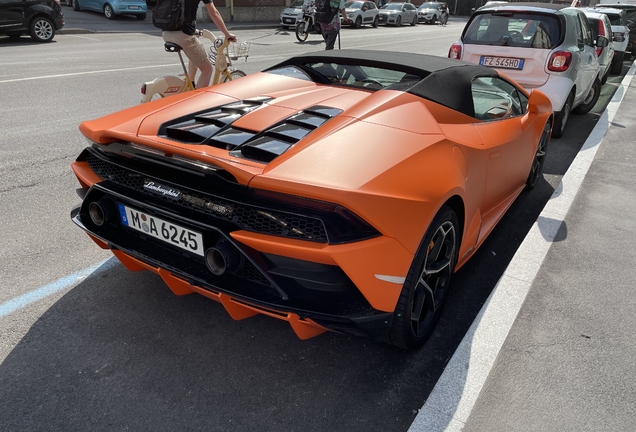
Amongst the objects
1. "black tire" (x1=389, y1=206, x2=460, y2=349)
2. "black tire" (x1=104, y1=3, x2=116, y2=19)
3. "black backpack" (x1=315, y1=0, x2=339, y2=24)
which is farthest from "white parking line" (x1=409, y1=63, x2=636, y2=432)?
"black tire" (x1=104, y1=3, x2=116, y2=19)

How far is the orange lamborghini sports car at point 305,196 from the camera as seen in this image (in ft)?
6.77

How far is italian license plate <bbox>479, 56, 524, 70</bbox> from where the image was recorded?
6.86 metres

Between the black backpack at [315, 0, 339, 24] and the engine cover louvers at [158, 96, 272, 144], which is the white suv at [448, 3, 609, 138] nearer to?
the black backpack at [315, 0, 339, 24]

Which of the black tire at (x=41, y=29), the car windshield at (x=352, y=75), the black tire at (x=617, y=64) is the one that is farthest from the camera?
the black tire at (x=41, y=29)

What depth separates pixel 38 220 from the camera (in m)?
3.83

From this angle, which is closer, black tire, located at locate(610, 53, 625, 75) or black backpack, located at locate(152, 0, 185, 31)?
black backpack, located at locate(152, 0, 185, 31)

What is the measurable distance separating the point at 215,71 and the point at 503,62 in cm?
396

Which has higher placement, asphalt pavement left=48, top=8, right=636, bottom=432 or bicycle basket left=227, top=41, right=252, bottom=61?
bicycle basket left=227, top=41, right=252, bottom=61

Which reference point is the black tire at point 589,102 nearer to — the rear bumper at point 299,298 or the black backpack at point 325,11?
the black backpack at point 325,11

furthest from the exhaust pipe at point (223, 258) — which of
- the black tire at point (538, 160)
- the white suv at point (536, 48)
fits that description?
the white suv at point (536, 48)

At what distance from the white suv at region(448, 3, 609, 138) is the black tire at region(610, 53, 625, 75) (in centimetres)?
690

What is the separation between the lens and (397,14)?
31.3 metres

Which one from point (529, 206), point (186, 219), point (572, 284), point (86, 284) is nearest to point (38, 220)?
point (86, 284)

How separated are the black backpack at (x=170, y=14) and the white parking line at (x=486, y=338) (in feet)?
14.5
